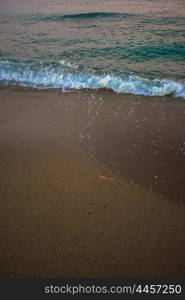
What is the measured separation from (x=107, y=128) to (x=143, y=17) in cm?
1072

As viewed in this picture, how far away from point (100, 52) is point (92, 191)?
20.9 ft

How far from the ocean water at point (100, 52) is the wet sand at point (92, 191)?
1.40 meters

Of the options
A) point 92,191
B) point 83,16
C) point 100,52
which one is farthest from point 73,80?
point 83,16

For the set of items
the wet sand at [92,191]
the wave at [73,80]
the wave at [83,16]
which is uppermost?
the wave at [83,16]

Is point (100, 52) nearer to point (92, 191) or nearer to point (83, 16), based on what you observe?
point (92, 191)

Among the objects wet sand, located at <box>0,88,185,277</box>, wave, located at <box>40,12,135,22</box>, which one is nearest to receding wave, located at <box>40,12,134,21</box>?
wave, located at <box>40,12,135,22</box>

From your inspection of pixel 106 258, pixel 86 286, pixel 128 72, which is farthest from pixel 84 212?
pixel 128 72

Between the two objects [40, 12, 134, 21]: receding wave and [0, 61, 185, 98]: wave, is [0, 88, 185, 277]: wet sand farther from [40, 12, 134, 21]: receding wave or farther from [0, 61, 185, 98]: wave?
[40, 12, 134, 21]: receding wave

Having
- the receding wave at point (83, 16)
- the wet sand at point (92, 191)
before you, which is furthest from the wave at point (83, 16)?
the wet sand at point (92, 191)

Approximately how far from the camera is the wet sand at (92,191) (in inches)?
87.0

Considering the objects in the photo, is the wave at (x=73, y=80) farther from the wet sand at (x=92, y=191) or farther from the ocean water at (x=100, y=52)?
the wet sand at (x=92, y=191)

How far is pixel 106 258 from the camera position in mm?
2217

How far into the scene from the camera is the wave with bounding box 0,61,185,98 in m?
5.48

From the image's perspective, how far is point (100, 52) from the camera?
312 inches
